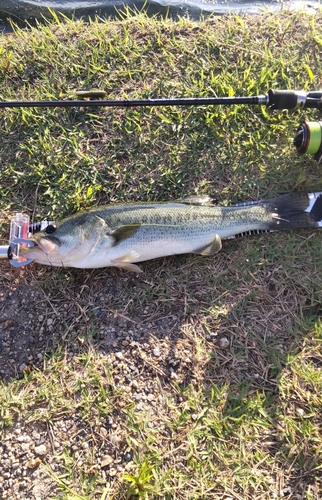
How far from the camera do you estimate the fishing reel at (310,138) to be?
363 centimetres

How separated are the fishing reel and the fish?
1.68ft

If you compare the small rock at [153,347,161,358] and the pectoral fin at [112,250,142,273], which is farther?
the pectoral fin at [112,250,142,273]

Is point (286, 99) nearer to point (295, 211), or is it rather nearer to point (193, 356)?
point (295, 211)

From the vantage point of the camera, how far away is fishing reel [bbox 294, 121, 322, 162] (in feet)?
11.9

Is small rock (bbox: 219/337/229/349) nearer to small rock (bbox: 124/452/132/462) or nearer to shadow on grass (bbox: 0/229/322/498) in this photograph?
shadow on grass (bbox: 0/229/322/498)

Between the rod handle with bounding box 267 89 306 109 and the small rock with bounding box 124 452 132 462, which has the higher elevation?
the rod handle with bounding box 267 89 306 109

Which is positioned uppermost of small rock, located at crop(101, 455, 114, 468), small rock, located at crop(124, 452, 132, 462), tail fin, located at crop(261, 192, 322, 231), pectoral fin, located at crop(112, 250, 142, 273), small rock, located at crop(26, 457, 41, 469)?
tail fin, located at crop(261, 192, 322, 231)

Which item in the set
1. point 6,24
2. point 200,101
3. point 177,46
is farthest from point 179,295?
point 6,24

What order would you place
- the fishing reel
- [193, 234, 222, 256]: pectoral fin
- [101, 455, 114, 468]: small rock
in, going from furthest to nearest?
the fishing reel
[193, 234, 222, 256]: pectoral fin
[101, 455, 114, 468]: small rock

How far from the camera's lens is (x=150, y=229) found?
11.3 ft

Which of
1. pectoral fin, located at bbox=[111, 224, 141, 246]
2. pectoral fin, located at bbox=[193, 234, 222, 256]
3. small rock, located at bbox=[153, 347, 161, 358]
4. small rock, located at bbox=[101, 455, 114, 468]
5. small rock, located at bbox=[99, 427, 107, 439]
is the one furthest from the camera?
pectoral fin, located at bbox=[193, 234, 222, 256]

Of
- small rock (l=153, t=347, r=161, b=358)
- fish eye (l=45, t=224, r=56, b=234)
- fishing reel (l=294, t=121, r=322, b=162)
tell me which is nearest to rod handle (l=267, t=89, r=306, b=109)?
fishing reel (l=294, t=121, r=322, b=162)

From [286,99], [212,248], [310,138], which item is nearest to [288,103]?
[286,99]

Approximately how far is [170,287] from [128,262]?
445mm
